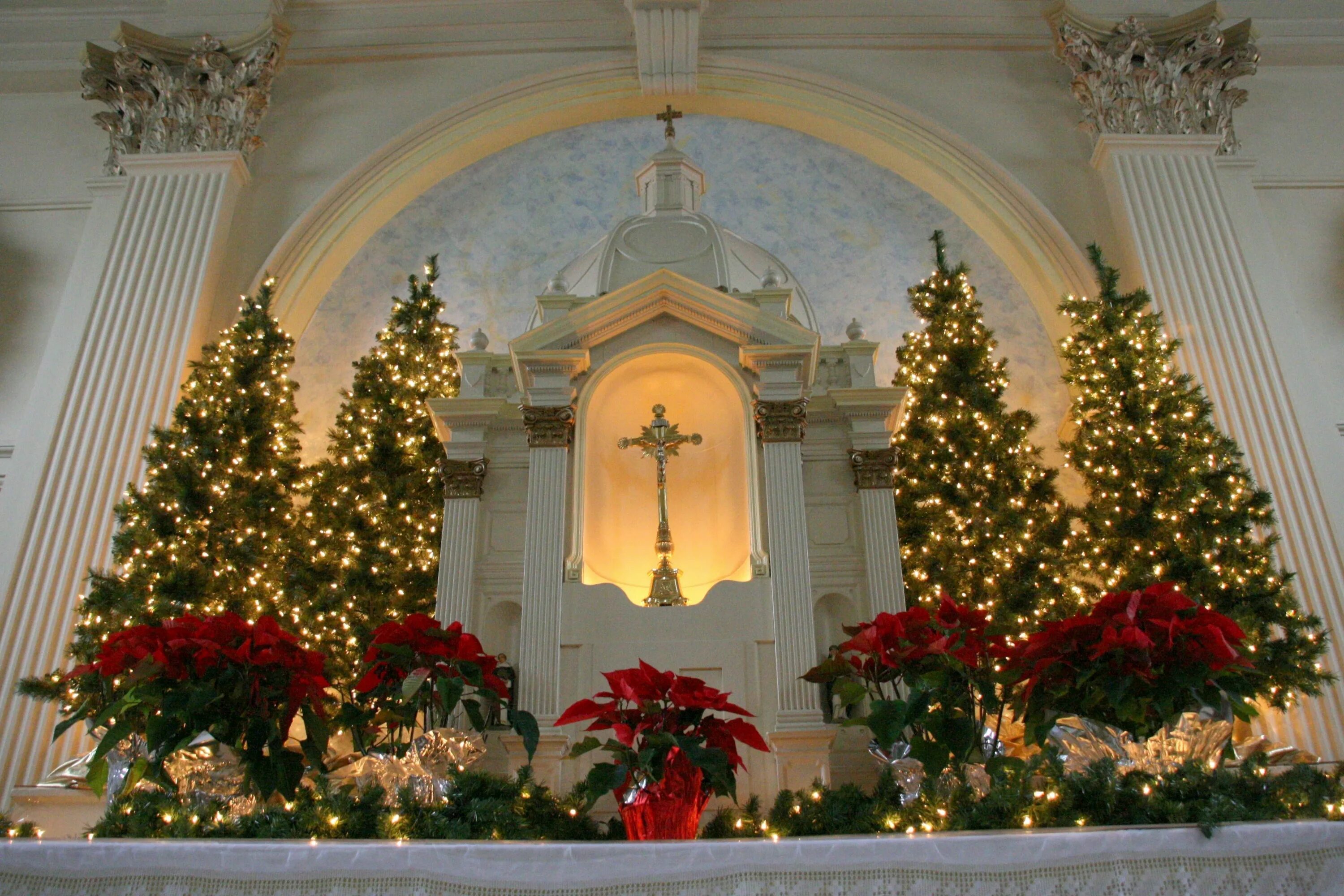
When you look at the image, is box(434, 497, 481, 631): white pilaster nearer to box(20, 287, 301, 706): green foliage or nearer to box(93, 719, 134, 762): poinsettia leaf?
box(20, 287, 301, 706): green foliage

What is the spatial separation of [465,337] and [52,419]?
458 cm

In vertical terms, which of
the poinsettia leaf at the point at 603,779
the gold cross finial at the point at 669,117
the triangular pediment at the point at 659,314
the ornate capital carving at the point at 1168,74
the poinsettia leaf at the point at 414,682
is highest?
the ornate capital carving at the point at 1168,74

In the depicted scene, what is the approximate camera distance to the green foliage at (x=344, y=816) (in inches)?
116

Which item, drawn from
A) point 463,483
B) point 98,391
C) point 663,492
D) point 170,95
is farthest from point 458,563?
point 170,95

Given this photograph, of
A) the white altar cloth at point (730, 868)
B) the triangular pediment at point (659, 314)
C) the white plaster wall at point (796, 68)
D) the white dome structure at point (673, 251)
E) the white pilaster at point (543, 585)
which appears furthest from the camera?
the white plaster wall at point (796, 68)

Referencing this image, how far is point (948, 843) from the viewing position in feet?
7.52

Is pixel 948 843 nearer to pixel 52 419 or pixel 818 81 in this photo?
pixel 52 419

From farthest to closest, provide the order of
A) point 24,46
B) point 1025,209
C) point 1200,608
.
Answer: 1. point 24,46
2. point 1025,209
3. point 1200,608

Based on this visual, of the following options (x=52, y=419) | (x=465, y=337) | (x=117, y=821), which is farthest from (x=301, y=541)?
(x=117, y=821)

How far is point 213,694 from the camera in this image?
10.9ft

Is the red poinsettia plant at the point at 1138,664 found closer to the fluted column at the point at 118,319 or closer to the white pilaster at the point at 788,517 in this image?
the white pilaster at the point at 788,517

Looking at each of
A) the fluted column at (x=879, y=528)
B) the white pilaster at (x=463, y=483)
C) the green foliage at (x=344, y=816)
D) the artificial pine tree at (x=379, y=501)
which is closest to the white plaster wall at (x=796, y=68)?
the artificial pine tree at (x=379, y=501)

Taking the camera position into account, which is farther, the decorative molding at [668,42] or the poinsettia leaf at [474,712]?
the decorative molding at [668,42]

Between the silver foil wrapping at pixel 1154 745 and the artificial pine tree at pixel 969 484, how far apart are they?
371 centimetres
